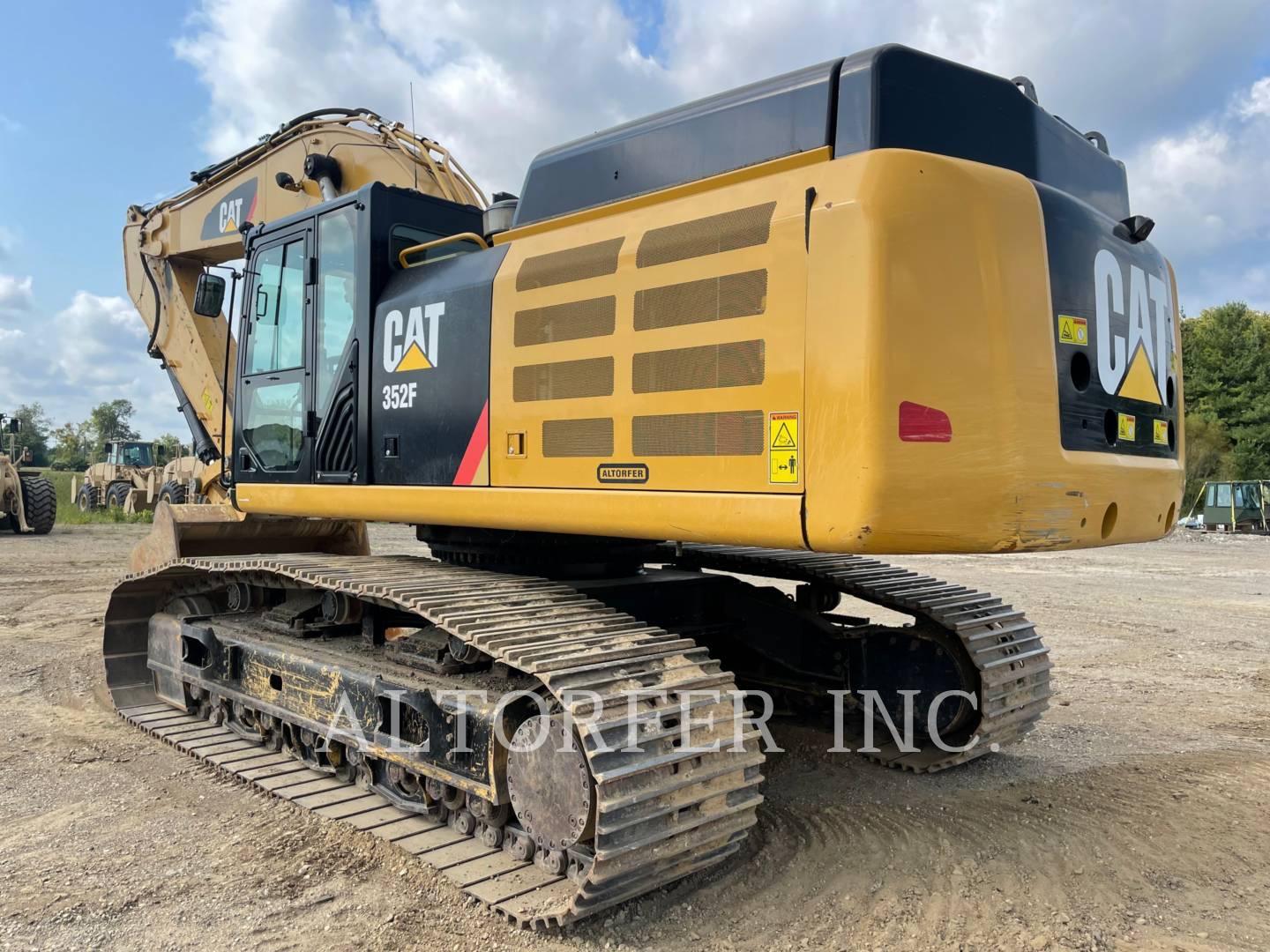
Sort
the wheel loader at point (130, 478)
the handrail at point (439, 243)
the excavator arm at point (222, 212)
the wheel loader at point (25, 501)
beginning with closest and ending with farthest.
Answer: the handrail at point (439, 243) → the excavator arm at point (222, 212) → the wheel loader at point (25, 501) → the wheel loader at point (130, 478)

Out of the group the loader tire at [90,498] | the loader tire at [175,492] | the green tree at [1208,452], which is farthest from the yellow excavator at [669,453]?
the green tree at [1208,452]

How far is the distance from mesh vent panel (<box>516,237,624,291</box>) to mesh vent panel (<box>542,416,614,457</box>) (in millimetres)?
576

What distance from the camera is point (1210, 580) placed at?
47.5ft

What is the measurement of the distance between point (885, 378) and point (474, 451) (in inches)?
76.3

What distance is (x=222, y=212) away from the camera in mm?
7527

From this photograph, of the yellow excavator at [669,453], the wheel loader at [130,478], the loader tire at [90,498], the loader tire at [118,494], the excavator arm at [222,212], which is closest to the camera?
the yellow excavator at [669,453]

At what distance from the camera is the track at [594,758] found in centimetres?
305

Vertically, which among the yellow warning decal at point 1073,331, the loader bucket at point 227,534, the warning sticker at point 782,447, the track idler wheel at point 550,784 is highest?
the yellow warning decal at point 1073,331

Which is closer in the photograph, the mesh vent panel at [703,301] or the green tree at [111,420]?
the mesh vent panel at [703,301]

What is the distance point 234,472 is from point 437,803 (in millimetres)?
2540

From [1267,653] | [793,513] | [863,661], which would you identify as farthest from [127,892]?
[1267,653]

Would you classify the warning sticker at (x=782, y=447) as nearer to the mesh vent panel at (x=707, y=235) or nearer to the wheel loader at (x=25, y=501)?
the mesh vent panel at (x=707, y=235)

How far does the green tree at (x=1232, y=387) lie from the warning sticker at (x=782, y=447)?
125 feet

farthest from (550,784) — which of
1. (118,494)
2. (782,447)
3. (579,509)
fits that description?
(118,494)
